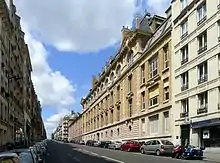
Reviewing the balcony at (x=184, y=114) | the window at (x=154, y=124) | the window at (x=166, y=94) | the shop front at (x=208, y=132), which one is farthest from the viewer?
the window at (x=154, y=124)

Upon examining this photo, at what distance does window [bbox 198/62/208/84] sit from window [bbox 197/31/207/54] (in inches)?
55.9

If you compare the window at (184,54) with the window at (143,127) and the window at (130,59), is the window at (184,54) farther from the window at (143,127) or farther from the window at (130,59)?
the window at (130,59)

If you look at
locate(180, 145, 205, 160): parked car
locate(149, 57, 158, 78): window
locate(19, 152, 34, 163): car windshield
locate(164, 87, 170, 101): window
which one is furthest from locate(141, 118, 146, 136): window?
locate(19, 152, 34, 163): car windshield

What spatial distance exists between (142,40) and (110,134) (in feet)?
94.3

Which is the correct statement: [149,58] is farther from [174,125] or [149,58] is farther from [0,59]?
[0,59]

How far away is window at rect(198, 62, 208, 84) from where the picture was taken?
3916 cm

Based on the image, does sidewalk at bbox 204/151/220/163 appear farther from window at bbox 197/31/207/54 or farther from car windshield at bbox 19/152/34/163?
car windshield at bbox 19/152/34/163

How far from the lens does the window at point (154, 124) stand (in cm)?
5425

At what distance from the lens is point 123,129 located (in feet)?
245

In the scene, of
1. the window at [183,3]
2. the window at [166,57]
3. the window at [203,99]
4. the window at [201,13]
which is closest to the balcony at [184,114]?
the window at [203,99]

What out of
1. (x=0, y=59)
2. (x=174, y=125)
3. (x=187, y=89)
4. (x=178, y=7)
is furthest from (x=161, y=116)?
(x=0, y=59)

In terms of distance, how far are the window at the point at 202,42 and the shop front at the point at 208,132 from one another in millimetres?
6926

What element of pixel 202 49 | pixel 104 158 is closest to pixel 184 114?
pixel 202 49

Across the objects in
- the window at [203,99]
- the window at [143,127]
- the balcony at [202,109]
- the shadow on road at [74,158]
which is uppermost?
the window at [203,99]
